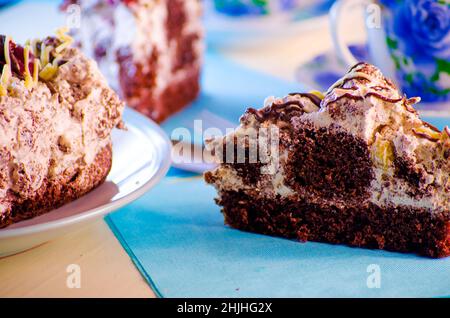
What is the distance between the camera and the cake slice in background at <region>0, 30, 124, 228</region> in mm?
1714

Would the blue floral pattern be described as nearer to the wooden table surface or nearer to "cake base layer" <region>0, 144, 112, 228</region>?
"cake base layer" <region>0, 144, 112, 228</region>

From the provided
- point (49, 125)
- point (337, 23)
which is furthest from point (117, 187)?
point (337, 23)

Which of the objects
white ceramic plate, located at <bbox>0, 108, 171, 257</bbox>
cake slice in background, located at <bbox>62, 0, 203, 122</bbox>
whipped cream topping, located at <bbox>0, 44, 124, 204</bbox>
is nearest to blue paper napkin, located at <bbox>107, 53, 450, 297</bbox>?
white ceramic plate, located at <bbox>0, 108, 171, 257</bbox>

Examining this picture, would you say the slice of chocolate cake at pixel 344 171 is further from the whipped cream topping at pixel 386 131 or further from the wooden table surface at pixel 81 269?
the wooden table surface at pixel 81 269

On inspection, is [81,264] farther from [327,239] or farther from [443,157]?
[443,157]

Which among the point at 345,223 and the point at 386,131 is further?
the point at 345,223

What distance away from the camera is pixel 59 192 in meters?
1.87

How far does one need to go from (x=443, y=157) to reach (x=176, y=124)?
55.0 inches

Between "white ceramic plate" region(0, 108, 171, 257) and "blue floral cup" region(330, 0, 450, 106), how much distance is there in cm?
90

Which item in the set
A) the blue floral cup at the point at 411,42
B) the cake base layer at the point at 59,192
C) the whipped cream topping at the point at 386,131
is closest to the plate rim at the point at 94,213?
the cake base layer at the point at 59,192

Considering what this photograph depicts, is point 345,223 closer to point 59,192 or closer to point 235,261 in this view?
point 235,261

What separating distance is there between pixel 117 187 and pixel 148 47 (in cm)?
103

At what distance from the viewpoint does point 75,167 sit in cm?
192

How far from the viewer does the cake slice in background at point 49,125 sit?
171 centimetres
